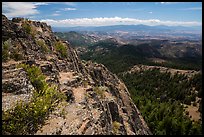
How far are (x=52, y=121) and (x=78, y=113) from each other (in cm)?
449

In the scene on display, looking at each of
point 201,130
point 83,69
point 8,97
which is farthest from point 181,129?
point 8,97

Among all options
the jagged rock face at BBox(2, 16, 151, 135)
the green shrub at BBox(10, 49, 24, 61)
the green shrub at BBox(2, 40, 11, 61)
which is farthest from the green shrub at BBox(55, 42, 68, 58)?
the green shrub at BBox(10, 49, 24, 61)

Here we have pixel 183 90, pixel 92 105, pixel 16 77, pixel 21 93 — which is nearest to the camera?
pixel 21 93

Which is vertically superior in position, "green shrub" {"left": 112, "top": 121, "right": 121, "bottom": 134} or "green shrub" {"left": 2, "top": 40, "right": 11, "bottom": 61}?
"green shrub" {"left": 2, "top": 40, "right": 11, "bottom": 61}

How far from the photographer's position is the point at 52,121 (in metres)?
24.6

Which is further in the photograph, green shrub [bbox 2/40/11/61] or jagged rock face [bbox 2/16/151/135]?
green shrub [bbox 2/40/11/61]

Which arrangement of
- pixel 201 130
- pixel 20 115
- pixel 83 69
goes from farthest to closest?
1. pixel 201 130
2. pixel 83 69
3. pixel 20 115

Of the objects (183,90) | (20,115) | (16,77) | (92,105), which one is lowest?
(183,90)

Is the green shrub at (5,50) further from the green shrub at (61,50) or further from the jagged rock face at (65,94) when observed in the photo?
the green shrub at (61,50)

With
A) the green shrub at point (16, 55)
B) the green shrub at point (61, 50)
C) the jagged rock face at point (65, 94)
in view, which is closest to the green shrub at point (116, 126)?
the jagged rock face at point (65, 94)

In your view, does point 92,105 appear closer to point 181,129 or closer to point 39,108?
point 39,108

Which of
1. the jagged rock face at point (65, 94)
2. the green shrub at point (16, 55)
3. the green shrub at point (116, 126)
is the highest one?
the green shrub at point (16, 55)

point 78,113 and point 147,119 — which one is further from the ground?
point 78,113

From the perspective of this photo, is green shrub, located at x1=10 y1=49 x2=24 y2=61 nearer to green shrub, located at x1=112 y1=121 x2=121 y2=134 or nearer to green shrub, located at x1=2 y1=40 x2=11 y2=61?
green shrub, located at x1=2 y1=40 x2=11 y2=61
